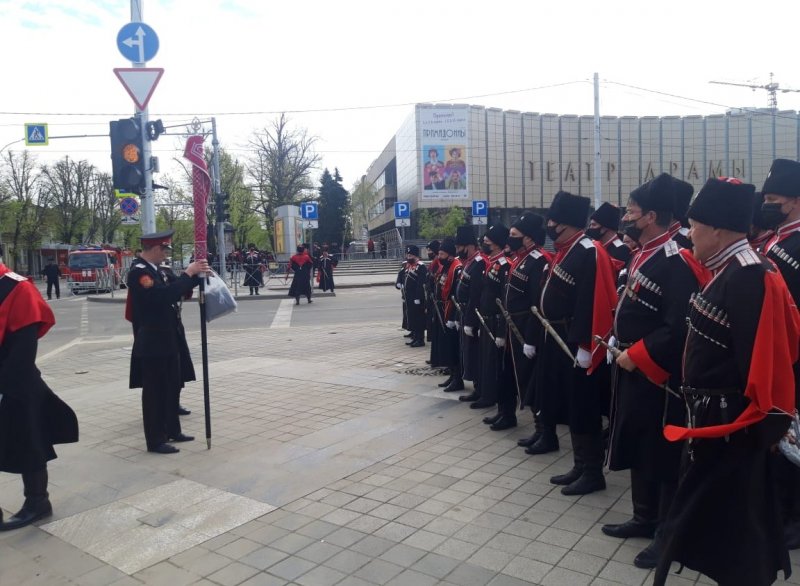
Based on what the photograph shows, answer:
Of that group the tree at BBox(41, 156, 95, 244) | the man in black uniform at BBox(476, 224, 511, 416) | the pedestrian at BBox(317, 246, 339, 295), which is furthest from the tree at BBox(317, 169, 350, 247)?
the man in black uniform at BBox(476, 224, 511, 416)

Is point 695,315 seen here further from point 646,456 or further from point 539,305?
point 539,305

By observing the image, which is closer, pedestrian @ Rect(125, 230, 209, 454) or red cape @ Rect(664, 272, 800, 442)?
red cape @ Rect(664, 272, 800, 442)

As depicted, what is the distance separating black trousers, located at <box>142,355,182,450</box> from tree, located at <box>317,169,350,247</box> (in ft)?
215

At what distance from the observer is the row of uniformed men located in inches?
111

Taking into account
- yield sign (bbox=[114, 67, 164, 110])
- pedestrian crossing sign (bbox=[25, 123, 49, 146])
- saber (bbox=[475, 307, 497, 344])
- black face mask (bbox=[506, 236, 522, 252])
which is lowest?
saber (bbox=[475, 307, 497, 344])

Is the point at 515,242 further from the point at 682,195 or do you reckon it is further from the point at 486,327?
the point at 682,195

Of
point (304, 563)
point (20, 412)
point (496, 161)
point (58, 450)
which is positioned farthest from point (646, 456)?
point (496, 161)

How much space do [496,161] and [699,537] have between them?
56.5 metres

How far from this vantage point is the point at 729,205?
10.1ft

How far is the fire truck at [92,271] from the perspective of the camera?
3534cm

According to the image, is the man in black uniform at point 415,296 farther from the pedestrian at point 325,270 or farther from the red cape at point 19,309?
the pedestrian at point 325,270

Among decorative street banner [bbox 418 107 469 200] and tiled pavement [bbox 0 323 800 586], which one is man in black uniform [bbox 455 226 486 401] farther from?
decorative street banner [bbox 418 107 469 200]

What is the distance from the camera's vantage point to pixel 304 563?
13.1ft

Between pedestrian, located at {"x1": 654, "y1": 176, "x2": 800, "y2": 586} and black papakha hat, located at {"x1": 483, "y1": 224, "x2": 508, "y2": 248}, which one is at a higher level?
black papakha hat, located at {"x1": 483, "y1": 224, "x2": 508, "y2": 248}
